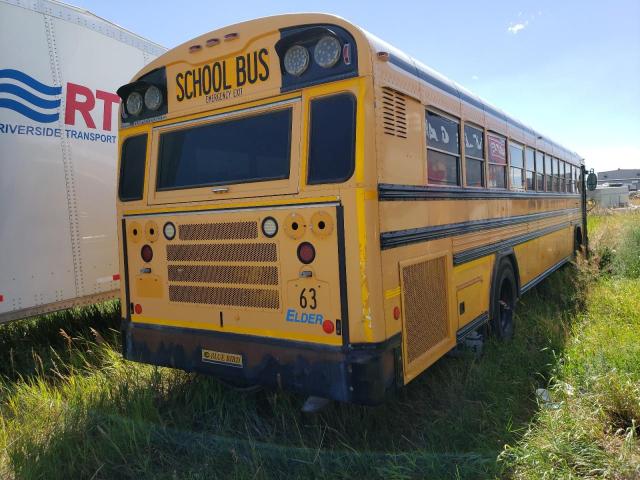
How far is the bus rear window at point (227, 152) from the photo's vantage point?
3.28 m

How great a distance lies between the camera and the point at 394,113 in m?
3.19

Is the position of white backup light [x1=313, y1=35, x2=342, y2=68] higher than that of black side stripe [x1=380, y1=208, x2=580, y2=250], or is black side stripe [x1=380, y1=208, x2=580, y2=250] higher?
white backup light [x1=313, y1=35, x2=342, y2=68]

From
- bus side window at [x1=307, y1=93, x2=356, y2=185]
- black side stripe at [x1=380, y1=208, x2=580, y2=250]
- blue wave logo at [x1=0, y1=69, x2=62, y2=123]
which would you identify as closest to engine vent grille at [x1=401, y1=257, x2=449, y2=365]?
black side stripe at [x1=380, y1=208, x2=580, y2=250]

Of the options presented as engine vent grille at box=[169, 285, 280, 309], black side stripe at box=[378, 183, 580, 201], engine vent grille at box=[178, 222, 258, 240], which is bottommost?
engine vent grille at box=[169, 285, 280, 309]

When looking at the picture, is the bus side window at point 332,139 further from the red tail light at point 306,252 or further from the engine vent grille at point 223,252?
the engine vent grille at point 223,252

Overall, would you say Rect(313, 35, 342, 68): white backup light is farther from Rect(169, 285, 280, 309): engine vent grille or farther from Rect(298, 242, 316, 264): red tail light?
Rect(169, 285, 280, 309): engine vent grille

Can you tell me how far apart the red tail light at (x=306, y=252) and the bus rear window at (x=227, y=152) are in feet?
1.50

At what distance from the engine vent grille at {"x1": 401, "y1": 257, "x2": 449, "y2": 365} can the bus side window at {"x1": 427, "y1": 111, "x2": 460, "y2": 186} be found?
643 millimetres

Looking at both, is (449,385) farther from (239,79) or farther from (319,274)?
(239,79)

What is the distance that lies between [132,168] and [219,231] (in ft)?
3.64

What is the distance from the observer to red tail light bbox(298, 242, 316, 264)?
3.09 m

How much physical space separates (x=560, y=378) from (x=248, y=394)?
8.04 feet

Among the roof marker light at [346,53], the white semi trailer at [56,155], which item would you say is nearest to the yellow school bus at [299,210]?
the roof marker light at [346,53]

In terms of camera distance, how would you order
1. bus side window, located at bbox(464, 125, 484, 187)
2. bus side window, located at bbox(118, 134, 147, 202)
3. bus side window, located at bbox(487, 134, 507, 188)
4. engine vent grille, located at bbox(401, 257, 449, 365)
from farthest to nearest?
bus side window, located at bbox(487, 134, 507, 188)
bus side window, located at bbox(464, 125, 484, 187)
bus side window, located at bbox(118, 134, 147, 202)
engine vent grille, located at bbox(401, 257, 449, 365)
